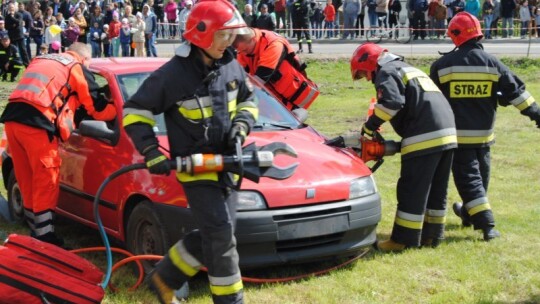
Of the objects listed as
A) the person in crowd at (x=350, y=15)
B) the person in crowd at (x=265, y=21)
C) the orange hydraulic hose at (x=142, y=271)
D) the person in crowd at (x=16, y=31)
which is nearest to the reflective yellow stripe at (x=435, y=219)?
the orange hydraulic hose at (x=142, y=271)

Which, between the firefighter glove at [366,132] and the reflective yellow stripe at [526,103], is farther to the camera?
the reflective yellow stripe at [526,103]

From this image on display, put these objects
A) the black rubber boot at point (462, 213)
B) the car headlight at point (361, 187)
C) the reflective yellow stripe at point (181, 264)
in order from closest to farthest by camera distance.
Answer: the reflective yellow stripe at point (181, 264) → the car headlight at point (361, 187) → the black rubber boot at point (462, 213)

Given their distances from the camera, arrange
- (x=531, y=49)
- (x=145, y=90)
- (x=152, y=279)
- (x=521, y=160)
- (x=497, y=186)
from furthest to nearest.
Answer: (x=531, y=49) < (x=521, y=160) < (x=497, y=186) < (x=152, y=279) < (x=145, y=90)

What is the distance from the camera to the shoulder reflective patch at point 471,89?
6.62 meters

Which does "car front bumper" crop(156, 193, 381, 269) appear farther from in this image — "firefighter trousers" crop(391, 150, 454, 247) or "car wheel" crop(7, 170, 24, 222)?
"car wheel" crop(7, 170, 24, 222)

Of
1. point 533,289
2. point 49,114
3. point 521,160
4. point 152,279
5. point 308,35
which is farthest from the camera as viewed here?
point 308,35

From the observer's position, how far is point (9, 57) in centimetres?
2044

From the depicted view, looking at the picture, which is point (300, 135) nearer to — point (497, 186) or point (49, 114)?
point (49, 114)

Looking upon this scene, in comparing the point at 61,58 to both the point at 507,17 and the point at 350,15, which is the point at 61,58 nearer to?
the point at 350,15

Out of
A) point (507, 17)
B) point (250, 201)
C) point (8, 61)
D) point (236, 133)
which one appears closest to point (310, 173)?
point (250, 201)

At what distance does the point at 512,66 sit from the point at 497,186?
12004mm

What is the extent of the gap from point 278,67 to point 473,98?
2175 mm

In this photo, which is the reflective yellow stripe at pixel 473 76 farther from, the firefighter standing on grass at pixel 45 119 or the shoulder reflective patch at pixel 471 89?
the firefighter standing on grass at pixel 45 119

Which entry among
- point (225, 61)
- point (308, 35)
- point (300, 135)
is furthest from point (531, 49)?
point (225, 61)
